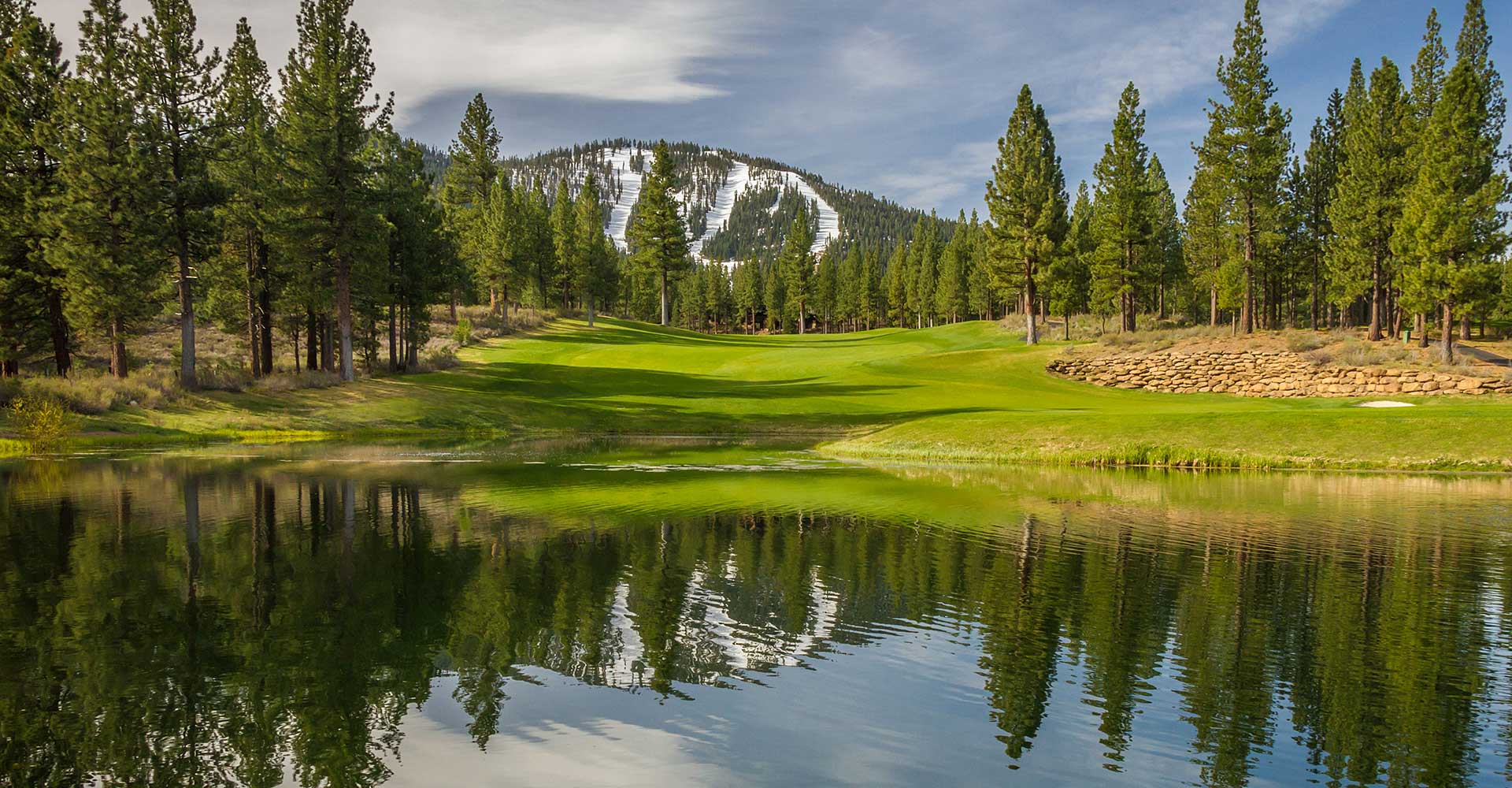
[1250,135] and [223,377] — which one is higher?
[1250,135]

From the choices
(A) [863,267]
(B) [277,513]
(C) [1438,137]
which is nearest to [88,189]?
(B) [277,513]

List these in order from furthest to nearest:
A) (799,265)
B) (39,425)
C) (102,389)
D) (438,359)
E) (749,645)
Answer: (799,265)
(438,359)
(102,389)
(39,425)
(749,645)

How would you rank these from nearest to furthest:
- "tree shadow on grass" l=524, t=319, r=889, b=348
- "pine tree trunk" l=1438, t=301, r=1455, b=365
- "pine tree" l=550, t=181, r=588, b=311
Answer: "pine tree trunk" l=1438, t=301, r=1455, b=365
"tree shadow on grass" l=524, t=319, r=889, b=348
"pine tree" l=550, t=181, r=588, b=311

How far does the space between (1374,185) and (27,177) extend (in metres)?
76.7

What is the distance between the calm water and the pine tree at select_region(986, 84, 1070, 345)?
51.2 m

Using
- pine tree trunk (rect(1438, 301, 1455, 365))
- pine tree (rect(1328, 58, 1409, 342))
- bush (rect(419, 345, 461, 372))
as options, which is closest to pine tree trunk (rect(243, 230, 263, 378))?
bush (rect(419, 345, 461, 372))

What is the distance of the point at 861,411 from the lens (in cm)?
4434

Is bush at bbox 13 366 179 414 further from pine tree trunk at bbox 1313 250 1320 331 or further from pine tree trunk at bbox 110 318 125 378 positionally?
pine tree trunk at bbox 1313 250 1320 331

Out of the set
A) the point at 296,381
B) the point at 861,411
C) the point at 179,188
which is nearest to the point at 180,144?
the point at 179,188

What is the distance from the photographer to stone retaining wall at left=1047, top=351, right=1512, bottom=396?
41031mm

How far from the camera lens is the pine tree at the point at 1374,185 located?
176 ft

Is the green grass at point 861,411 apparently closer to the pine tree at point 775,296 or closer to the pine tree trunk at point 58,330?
the pine tree trunk at point 58,330

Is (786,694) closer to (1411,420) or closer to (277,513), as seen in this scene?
(277,513)

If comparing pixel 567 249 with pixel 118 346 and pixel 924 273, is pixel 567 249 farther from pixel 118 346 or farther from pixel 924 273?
pixel 118 346
